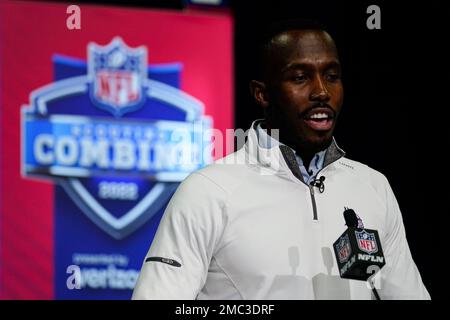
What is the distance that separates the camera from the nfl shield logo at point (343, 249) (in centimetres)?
158

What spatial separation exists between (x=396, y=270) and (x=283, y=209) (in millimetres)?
333

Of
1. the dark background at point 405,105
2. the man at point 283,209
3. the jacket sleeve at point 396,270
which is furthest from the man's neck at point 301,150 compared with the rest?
the dark background at point 405,105

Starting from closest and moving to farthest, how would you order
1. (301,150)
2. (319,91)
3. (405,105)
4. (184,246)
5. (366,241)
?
1. (366,241)
2. (184,246)
3. (319,91)
4. (301,150)
5. (405,105)

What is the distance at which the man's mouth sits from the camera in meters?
1.84

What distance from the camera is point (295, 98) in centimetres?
186

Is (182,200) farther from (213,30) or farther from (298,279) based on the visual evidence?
(213,30)

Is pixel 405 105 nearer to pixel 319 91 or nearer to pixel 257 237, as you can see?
pixel 319 91

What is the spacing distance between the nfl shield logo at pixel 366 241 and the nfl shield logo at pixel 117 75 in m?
2.42

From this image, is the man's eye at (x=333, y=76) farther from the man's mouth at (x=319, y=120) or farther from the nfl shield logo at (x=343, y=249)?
the nfl shield logo at (x=343, y=249)

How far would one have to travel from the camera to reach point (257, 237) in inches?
69.4

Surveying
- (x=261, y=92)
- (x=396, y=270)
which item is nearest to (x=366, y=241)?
(x=396, y=270)

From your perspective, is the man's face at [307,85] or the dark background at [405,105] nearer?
the man's face at [307,85]
